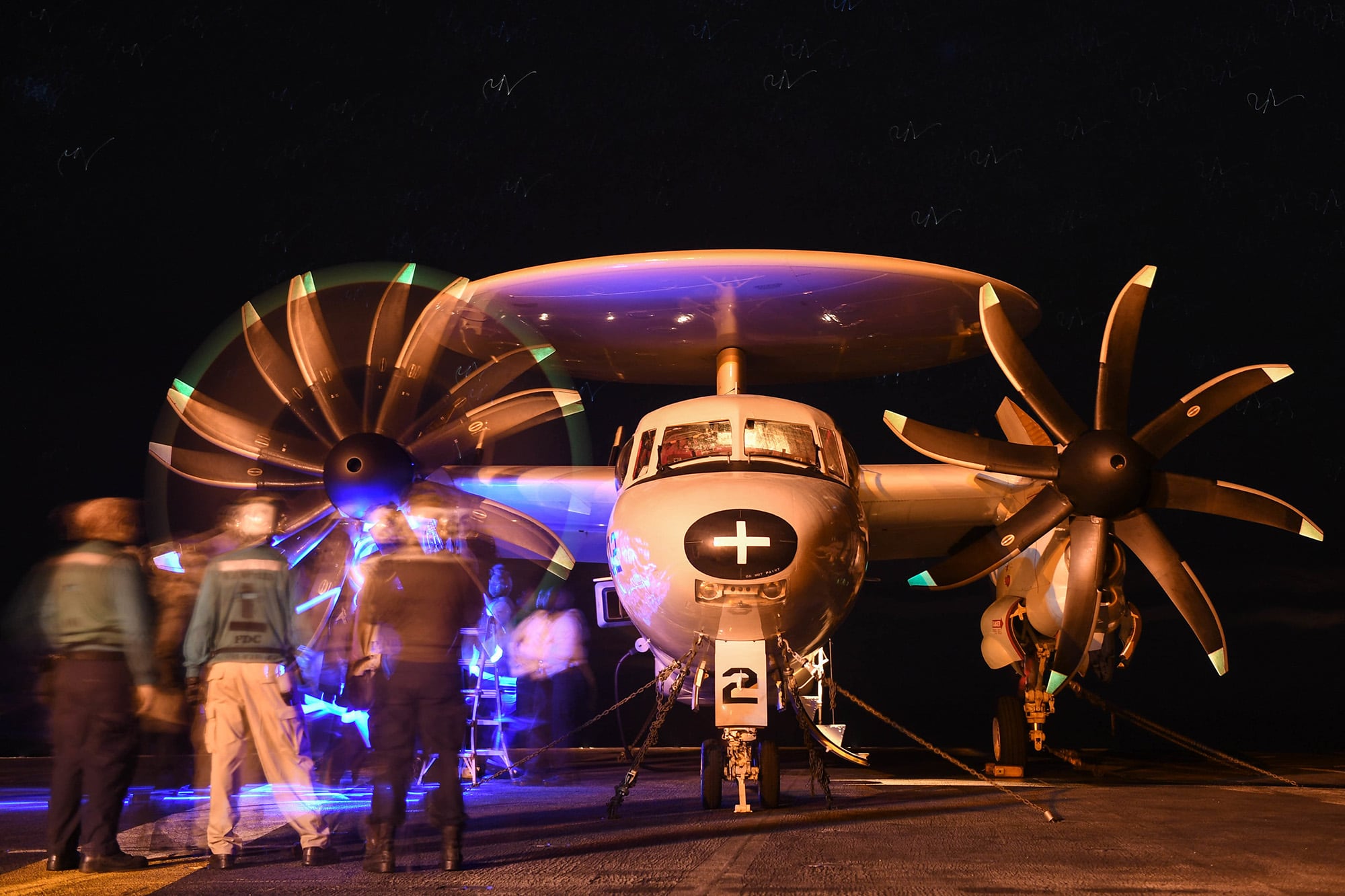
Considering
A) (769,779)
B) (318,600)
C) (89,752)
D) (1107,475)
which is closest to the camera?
(89,752)

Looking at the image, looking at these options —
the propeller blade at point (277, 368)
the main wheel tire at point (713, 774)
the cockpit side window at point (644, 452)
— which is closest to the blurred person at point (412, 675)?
the main wheel tire at point (713, 774)

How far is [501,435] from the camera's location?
1455 centimetres

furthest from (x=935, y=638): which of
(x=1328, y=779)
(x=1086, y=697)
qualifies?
(x=1086, y=697)

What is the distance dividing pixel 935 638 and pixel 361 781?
1993 cm

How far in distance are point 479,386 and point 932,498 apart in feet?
19.7

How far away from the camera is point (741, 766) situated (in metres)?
9.80

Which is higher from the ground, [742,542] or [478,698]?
[742,542]

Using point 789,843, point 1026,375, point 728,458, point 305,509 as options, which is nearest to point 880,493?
point 1026,375

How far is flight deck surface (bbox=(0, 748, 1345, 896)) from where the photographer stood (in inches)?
246

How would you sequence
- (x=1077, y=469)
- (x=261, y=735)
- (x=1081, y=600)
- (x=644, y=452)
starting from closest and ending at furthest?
(x=261, y=735) → (x=644, y=452) → (x=1077, y=469) → (x=1081, y=600)

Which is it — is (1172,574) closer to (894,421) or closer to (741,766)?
(894,421)

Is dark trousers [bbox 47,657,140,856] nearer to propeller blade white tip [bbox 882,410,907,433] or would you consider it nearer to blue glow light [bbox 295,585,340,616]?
propeller blade white tip [bbox 882,410,907,433]

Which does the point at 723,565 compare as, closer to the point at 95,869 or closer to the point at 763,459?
the point at 763,459

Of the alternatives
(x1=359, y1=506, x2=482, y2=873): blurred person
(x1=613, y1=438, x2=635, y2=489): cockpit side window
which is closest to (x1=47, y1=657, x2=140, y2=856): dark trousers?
(x1=359, y1=506, x2=482, y2=873): blurred person
